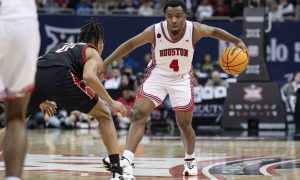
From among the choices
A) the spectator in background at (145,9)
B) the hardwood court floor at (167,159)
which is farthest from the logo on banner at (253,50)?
the spectator in background at (145,9)

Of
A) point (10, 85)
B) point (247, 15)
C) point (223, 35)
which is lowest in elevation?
point (10, 85)

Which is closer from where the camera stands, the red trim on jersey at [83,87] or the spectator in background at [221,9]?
the red trim on jersey at [83,87]

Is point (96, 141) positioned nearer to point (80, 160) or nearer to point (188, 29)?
point (80, 160)

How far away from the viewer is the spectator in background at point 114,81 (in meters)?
16.9

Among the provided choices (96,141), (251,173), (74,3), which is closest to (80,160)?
(251,173)

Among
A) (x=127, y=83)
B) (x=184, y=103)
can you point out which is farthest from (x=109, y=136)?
(x=127, y=83)

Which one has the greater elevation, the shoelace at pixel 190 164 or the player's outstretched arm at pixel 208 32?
the player's outstretched arm at pixel 208 32

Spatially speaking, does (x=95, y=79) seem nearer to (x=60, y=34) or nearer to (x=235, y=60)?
(x=235, y=60)

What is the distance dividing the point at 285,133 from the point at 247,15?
2.47 metres

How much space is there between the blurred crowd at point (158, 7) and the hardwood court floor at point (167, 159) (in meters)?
5.81

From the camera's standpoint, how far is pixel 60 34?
18.6 metres

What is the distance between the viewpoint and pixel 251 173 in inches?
328

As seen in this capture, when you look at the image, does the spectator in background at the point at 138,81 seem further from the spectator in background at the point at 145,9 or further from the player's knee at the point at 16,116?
the player's knee at the point at 16,116

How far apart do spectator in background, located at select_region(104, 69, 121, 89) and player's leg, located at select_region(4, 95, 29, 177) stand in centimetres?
1163
